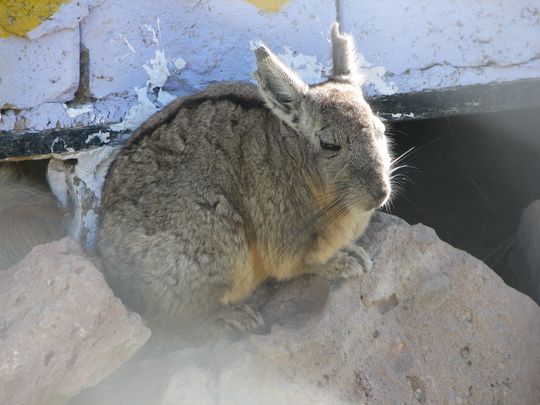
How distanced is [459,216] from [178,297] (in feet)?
A: 8.26

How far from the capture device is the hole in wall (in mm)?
5828

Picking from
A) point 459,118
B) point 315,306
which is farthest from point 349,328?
point 459,118

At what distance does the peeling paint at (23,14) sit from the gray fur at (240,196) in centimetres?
96

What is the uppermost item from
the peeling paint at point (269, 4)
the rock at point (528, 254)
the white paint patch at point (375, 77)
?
the peeling paint at point (269, 4)

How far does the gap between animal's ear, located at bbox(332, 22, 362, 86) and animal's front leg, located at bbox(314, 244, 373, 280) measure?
91 cm

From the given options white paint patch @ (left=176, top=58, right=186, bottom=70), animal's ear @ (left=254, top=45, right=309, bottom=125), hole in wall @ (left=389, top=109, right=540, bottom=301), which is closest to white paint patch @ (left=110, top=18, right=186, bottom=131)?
white paint patch @ (left=176, top=58, right=186, bottom=70)

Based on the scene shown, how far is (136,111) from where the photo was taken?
494 cm

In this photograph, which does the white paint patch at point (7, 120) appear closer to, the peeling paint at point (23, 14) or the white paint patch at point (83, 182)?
the white paint patch at point (83, 182)

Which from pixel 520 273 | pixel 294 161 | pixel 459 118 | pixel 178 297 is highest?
pixel 294 161

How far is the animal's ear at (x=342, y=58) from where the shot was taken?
4.53m

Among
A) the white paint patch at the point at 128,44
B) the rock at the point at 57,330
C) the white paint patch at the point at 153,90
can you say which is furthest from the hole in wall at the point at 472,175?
the rock at the point at 57,330

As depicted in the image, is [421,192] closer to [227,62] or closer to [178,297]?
[227,62]

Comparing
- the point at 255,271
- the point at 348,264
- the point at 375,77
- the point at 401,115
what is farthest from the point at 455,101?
the point at 255,271

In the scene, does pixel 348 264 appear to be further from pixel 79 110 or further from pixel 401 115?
pixel 79 110
